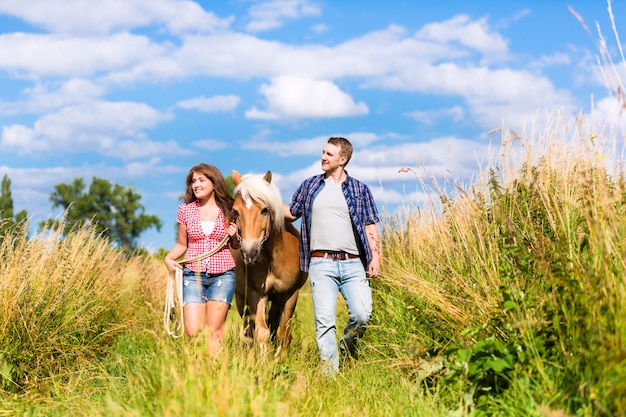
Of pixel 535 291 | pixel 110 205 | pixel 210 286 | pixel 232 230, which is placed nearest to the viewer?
pixel 535 291

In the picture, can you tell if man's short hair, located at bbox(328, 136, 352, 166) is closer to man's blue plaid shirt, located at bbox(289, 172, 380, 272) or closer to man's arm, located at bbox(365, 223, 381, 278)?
man's blue plaid shirt, located at bbox(289, 172, 380, 272)

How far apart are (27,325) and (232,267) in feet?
7.05

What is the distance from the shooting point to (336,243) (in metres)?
6.44

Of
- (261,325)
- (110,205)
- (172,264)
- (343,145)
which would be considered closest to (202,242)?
(172,264)

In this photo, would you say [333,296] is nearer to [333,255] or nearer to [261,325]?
[333,255]

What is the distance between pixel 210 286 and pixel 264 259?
1.96 ft

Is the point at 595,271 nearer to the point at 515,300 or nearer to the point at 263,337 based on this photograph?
the point at 515,300

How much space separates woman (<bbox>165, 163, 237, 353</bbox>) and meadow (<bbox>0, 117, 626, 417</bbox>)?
43 cm

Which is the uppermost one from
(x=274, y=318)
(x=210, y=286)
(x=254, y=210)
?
(x=254, y=210)

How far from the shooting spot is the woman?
6434mm

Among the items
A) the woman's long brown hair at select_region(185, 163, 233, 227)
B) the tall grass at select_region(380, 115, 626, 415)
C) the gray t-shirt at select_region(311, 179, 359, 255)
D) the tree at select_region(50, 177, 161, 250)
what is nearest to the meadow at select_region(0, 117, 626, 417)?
the tall grass at select_region(380, 115, 626, 415)

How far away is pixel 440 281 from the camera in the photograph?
249 inches

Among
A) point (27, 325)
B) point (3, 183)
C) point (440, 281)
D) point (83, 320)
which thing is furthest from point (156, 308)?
point (3, 183)

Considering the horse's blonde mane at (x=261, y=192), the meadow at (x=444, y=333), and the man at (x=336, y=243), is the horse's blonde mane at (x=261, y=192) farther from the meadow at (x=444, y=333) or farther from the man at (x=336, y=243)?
the meadow at (x=444, y=333)
